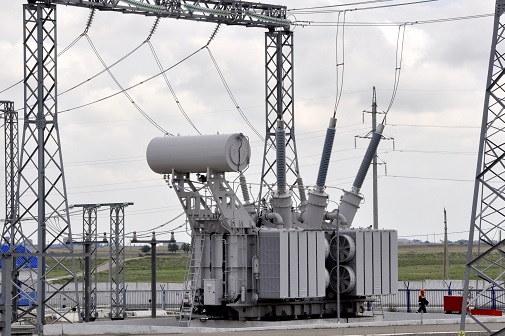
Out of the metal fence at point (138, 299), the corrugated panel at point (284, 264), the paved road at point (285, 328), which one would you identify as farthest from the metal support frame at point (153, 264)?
the metal fence at point (138, 299)

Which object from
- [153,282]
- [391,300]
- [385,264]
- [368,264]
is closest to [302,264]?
[368,264]

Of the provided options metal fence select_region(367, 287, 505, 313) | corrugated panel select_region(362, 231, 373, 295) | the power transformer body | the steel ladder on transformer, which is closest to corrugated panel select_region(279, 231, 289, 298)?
the power transformer body

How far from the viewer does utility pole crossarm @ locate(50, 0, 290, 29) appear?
129 feet

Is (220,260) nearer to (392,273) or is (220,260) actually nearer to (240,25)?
(392,273)

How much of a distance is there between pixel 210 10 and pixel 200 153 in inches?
269

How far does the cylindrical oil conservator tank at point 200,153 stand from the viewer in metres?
37.7

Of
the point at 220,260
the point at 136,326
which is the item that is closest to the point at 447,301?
the point at 220,260

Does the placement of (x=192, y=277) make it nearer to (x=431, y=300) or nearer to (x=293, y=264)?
(x=293, y=264)

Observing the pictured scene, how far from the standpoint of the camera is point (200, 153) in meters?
38.0

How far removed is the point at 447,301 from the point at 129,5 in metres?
21.3

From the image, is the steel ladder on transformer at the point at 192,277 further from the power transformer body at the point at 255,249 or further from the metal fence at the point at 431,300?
the metal fence at the point at 431,300

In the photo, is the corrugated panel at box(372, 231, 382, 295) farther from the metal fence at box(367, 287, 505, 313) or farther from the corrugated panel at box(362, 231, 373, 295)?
the metal fence at box(367, 287, 505, 313)

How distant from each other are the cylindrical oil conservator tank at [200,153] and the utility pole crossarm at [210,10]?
5.07 metres

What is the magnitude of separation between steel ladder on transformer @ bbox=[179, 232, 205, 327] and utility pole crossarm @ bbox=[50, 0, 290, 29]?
340 inches
